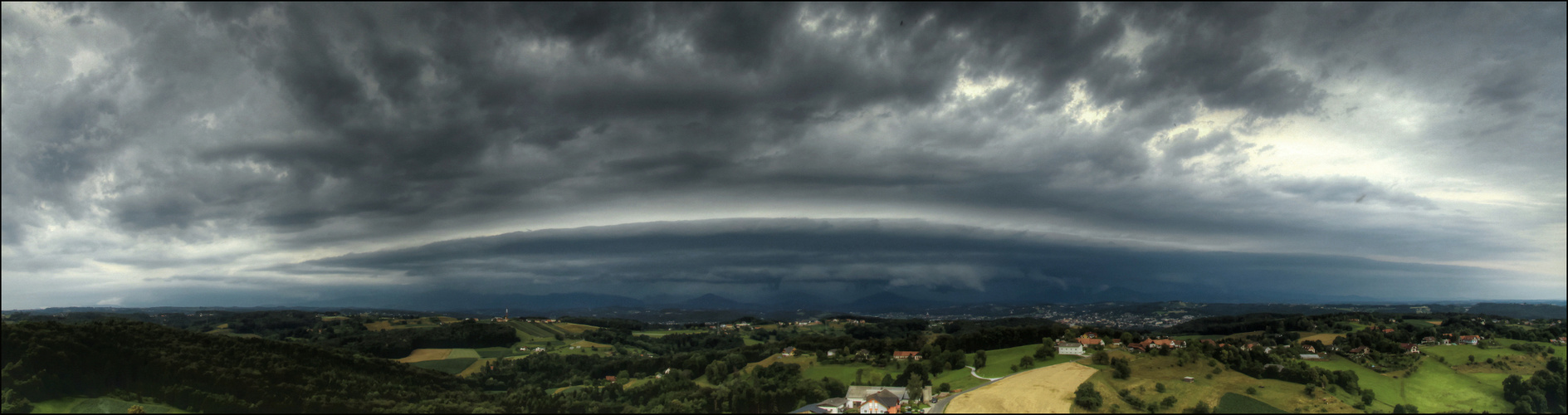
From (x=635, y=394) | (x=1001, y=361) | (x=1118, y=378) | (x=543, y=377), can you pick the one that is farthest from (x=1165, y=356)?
(x=543, y=377)

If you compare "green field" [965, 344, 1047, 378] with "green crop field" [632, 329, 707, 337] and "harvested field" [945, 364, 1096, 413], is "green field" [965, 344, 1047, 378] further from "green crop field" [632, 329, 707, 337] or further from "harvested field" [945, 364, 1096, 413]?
"green crop field" [632, 329, 707, 337]

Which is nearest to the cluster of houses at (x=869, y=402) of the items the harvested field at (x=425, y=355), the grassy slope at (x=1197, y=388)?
the grassy slope at (x=1197, y=388)

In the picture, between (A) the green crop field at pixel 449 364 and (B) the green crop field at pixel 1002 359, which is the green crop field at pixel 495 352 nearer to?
(A) the green crop field at pixel 449 364

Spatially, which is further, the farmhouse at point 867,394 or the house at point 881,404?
the farmhouse at point 867,394

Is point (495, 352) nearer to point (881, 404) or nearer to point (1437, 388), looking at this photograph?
point (881, 404)

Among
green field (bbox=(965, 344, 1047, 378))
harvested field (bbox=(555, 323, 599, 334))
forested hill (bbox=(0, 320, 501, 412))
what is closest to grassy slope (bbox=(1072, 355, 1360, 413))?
green field (bbox=(965, 344, 1047, 378))

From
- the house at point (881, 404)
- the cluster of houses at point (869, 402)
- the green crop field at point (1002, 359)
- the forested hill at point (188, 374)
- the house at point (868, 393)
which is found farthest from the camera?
the green crop field at point (1002, 359)

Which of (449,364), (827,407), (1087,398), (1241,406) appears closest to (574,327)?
(449,364)
